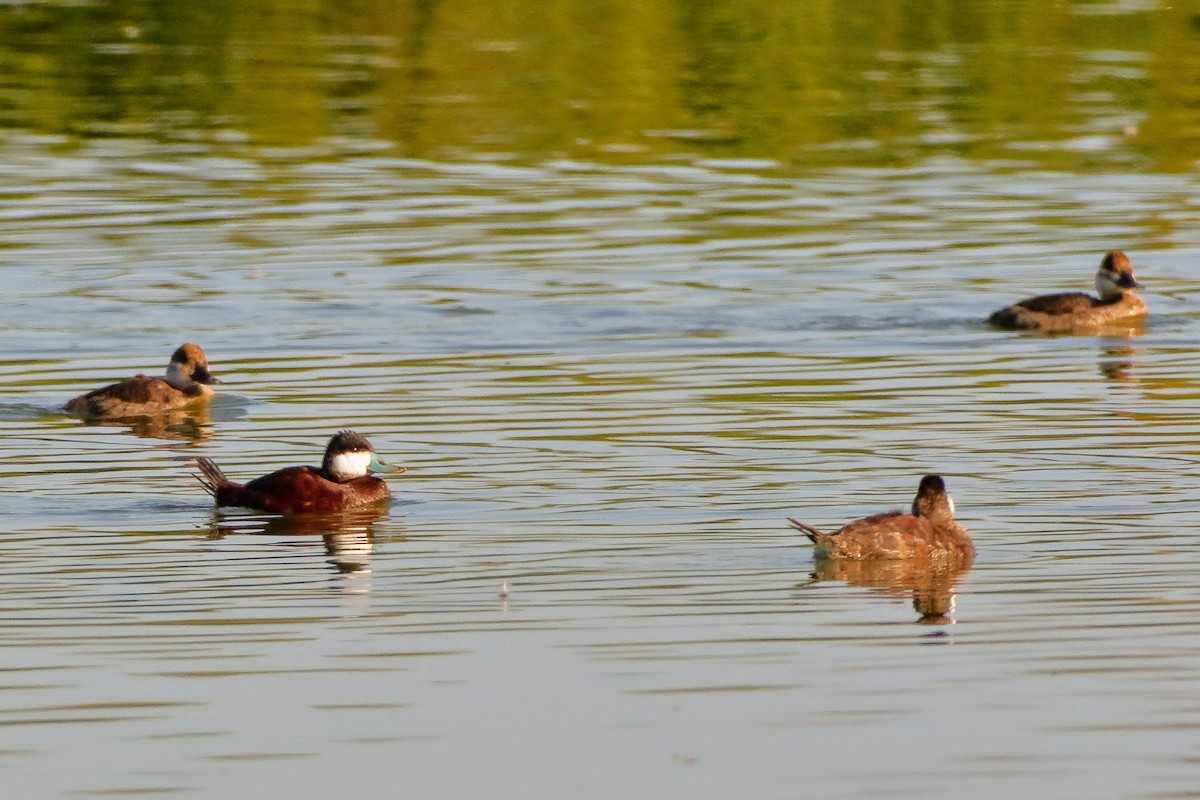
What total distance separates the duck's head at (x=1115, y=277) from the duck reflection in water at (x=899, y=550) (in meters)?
9.45

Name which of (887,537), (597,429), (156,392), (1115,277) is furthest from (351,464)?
(1115,277)

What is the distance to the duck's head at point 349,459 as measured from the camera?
13.6 metres

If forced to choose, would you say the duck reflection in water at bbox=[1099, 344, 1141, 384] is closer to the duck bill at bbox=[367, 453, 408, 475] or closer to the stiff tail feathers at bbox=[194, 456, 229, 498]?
the duck bill at bbox=[367, 453, 408, 475]

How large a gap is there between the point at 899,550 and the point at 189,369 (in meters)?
7.23

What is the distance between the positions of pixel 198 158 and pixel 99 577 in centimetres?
1890

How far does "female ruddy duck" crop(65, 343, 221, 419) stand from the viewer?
16.7 meters

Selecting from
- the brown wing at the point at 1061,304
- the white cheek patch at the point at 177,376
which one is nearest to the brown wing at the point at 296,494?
the white cheek patch at the point at 177,376

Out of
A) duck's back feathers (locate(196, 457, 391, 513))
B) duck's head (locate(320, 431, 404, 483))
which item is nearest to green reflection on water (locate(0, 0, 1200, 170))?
duck's head (locate(320, 431, 404, 483))

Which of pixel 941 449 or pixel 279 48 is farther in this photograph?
pixel 279 48

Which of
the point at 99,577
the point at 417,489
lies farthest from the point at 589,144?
the point at 99,577

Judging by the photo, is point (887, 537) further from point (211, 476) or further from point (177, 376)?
point (177, 376)

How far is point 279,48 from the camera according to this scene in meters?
40.4

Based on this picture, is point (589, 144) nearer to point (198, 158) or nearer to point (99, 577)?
point (198, 158)

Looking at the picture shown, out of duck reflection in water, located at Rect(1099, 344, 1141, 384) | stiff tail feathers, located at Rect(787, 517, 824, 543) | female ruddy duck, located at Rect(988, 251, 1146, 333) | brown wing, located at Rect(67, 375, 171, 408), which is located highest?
female ruddy duck, located at Rect(988, 251, 1146, 333)
